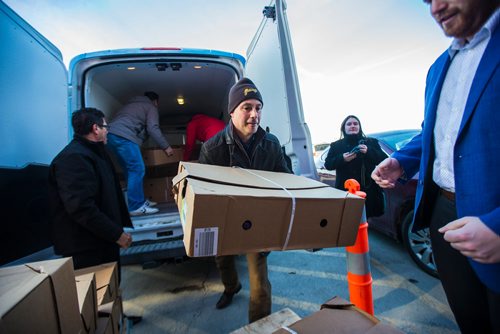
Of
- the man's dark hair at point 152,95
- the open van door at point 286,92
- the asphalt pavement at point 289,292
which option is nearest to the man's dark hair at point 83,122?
the open van door at point 286,92

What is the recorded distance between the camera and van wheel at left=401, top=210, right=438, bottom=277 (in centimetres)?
246

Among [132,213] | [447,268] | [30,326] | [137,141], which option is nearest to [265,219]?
[30,326]

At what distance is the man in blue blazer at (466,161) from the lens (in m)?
0.69

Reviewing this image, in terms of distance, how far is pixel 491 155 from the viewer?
70 cm

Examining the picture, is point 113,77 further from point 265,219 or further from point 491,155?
point 491,155

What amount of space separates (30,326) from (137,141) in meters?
2.90

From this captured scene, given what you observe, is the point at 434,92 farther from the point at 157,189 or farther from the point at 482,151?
the point at 157,189

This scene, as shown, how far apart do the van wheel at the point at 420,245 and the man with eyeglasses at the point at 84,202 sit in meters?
2.88

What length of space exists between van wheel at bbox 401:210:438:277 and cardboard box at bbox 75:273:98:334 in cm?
278

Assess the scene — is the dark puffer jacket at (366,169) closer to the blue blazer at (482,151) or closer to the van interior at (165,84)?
Answer: the van interior at (165,84)

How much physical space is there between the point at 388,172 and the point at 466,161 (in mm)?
394

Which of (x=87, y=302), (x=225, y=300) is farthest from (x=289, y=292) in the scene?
(x=87, y=302)

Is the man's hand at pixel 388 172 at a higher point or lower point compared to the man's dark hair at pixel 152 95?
lower

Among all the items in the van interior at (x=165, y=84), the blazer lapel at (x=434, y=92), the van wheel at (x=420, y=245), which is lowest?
the van wheel at (x=420, y=245)
